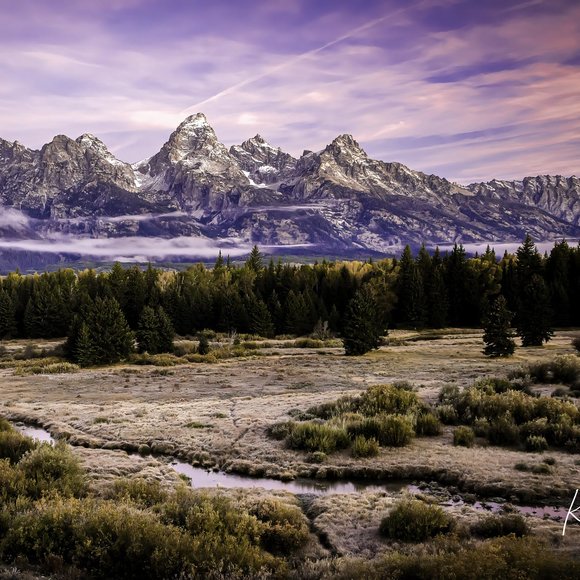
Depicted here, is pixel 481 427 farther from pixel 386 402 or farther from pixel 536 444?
pixel 386 402

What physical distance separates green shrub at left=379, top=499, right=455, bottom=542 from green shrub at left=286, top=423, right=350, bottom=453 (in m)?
7.44

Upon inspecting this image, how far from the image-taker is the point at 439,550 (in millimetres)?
10922

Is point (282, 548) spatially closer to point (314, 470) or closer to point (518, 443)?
point (314, 470)

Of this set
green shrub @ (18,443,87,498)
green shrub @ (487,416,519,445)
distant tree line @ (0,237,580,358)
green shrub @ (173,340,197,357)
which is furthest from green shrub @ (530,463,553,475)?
distant tree line @ (0,237,580,358)

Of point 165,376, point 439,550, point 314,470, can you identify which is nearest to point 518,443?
point 314,470

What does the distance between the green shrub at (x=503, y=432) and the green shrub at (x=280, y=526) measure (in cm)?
995

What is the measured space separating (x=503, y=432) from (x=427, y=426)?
9.80ft

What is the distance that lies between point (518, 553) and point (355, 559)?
3.16 meters

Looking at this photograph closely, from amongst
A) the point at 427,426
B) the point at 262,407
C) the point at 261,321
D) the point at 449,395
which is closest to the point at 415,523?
the point at 427,426

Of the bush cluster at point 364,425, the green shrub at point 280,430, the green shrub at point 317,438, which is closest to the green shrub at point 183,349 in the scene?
the bush cluster at point 364,425

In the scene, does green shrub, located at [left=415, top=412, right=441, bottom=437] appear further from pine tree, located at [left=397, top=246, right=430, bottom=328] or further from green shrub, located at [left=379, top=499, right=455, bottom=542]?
pine tree, located at [left=397, top=246, right=430, bottom=328]

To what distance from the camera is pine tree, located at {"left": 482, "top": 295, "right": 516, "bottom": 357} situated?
1890 inches

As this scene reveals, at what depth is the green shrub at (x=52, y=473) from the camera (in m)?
14.8

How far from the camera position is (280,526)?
13.0 meters
